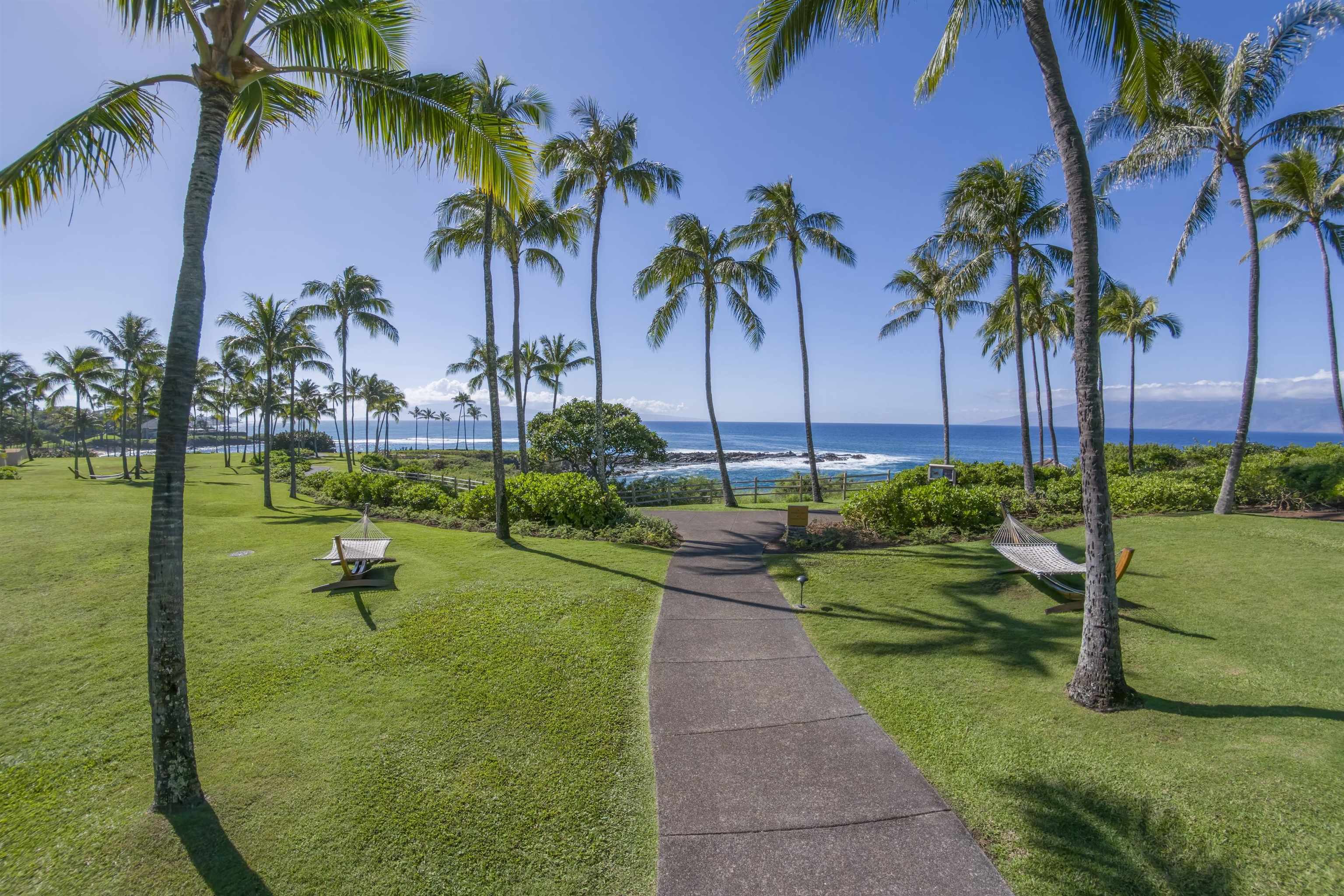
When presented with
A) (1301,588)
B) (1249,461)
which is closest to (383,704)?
(1301,588)

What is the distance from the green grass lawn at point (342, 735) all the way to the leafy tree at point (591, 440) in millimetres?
17212

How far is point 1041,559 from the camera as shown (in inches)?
322

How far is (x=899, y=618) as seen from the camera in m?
7.34

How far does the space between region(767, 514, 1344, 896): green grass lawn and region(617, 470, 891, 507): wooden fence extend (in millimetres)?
12007

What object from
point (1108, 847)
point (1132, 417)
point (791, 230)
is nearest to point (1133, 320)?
point (1132, 417)

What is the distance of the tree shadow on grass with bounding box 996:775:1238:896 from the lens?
3.01 meters

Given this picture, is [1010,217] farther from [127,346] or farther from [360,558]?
[127,346]

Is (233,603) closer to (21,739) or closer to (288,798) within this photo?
(21,739)

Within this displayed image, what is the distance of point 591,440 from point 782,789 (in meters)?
23.4

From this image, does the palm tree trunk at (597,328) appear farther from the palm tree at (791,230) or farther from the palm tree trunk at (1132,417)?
the palm tree trunk at (1132,417)

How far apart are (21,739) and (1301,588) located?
15.1m

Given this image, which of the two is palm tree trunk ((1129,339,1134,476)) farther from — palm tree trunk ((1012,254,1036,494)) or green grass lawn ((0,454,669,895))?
green grass lawn ((0,454,669,895))

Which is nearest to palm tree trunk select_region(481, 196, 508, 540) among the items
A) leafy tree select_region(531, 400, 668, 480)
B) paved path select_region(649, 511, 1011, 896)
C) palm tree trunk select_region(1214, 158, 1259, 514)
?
paved path select_region(649, 511, 1011, 896)

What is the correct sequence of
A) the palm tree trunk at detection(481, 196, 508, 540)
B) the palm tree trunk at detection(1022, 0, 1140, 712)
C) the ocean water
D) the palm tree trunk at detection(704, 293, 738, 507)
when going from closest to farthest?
the palm tree trunk at detection(1022, 0, 1140, 712), the palm tree trunk at detection(481, 196, 508, 540), the palm tree trunk at detection(704, 293, 738, 507), the ocean water
